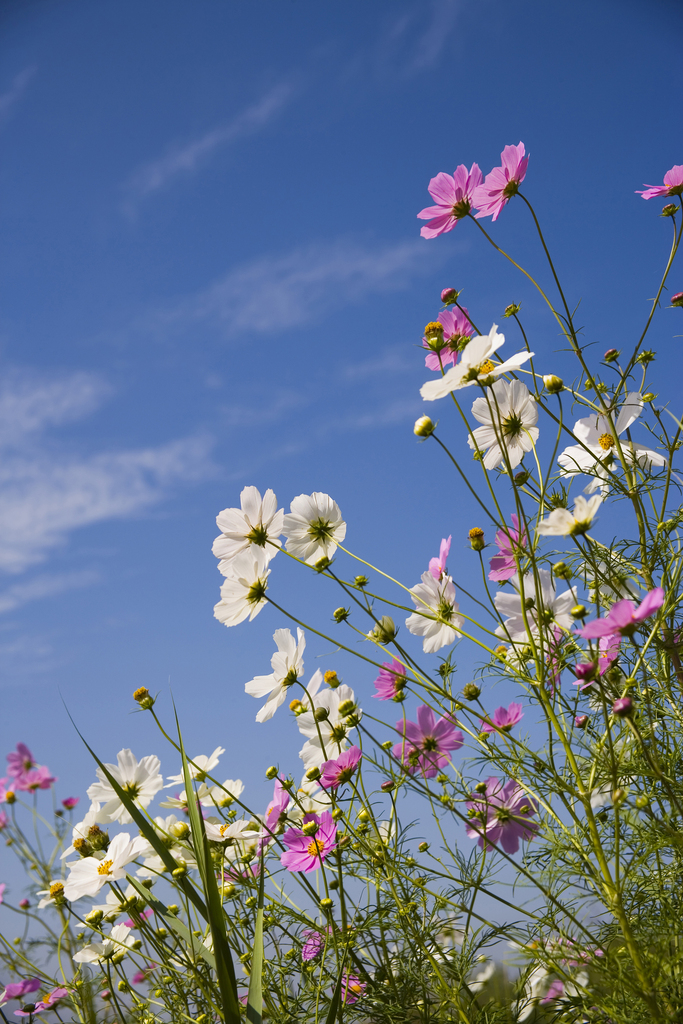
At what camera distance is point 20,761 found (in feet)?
8.50

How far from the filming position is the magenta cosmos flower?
1197 mm

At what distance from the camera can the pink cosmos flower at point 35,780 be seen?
2.46 meters

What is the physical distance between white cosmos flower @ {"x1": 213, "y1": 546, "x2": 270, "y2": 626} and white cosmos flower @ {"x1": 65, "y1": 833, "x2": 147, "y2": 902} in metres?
0.41

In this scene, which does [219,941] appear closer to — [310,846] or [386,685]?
[310,846]

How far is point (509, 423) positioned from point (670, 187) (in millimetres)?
565

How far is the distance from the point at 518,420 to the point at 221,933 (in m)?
0.82

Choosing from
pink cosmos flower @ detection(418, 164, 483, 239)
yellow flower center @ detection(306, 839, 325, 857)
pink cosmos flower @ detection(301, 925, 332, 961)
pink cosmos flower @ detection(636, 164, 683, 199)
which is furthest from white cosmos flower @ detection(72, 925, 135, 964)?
pink cosmos flower @ detection(636, 164, 683, 199)

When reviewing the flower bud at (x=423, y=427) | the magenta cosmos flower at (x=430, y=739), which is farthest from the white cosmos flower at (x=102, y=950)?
the flower bud at (x=423, y=427)

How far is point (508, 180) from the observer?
1120mm

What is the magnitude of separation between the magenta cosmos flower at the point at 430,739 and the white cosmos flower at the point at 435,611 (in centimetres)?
18

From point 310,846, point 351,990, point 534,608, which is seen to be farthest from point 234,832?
point 534,608

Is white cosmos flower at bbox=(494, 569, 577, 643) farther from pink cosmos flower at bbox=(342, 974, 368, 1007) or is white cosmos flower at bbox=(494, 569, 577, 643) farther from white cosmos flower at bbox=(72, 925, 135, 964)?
white cosmos flower at bbox=(72, 925, 135, 964)

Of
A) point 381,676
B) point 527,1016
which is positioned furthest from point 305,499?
point 527,1016

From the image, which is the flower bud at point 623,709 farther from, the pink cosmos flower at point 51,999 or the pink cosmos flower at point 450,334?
the pink cosmos flower at point 51,999
